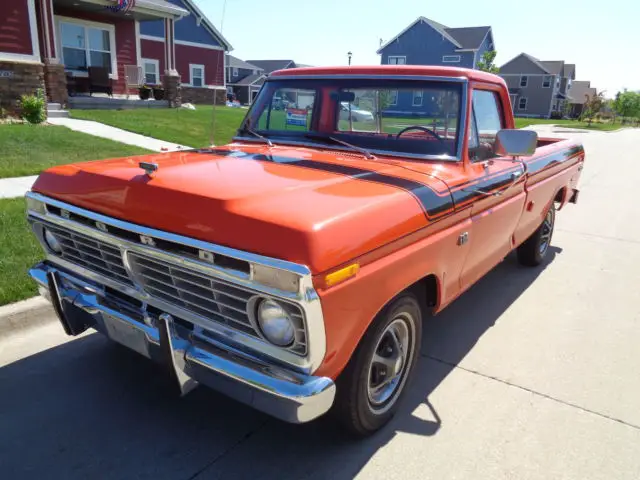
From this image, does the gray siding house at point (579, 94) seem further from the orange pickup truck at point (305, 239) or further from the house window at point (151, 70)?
the orange pickup truck at point (305, 239)

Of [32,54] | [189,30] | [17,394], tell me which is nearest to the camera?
[17,394]

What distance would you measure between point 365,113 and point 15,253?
128 inches

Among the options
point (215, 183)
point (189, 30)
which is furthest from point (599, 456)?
point (189, 30)

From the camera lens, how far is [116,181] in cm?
250

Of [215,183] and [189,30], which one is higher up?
[189,30]

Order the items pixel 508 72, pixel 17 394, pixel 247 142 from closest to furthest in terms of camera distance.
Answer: pixel 17 394 < pixel 247 142 < pixel 508 72

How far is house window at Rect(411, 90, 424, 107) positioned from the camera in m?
3.42

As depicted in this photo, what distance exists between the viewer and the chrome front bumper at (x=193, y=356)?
81.6 inches

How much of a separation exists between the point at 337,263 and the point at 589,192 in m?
10.2

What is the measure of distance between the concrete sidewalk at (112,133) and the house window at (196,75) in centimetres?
1503

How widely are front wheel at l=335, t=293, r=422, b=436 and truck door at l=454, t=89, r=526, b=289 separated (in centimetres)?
68

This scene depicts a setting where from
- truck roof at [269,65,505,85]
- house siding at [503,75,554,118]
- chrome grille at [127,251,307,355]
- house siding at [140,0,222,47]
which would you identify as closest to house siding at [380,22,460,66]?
house siding at [503,75,554,118]

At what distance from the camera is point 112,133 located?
1141 centimetres

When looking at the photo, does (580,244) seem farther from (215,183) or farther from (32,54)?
(32,54)
